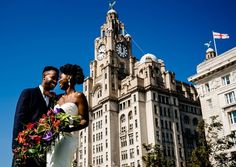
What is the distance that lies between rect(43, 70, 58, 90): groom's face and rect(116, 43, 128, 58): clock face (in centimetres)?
8278

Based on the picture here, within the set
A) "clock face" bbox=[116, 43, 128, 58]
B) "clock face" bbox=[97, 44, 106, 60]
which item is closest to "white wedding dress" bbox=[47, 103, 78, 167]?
"clock face" bbox=[116, 43, 128, 58]

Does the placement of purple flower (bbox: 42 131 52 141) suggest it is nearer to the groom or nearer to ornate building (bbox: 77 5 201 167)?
the groom

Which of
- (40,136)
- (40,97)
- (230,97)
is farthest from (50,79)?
(230,97)

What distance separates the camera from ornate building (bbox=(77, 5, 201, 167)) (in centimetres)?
7050

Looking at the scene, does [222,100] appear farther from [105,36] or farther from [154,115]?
[105,36]

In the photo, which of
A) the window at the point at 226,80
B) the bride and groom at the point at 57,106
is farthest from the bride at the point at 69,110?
the window at the point at 226,80

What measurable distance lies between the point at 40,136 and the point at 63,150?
0.59 meters

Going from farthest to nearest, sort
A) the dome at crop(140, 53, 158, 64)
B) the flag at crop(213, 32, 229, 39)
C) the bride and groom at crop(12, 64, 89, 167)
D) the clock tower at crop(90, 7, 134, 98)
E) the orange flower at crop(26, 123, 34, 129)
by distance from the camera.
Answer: the dome at crop(140, 53, 158, 64) < the clock tower at crop(90, 7, 134, 98) < the flag at crop(213, 32, 229, 39) < the bride and groom at crop(12, 64, 89, 167) < the orange flower at crop(26, 123, 34, 129)

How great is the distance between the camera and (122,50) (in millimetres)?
91500

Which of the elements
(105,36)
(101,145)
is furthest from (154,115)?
(105,36)

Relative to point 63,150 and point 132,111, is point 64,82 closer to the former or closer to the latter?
point 63,150

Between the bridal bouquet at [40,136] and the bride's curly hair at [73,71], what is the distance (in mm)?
1351

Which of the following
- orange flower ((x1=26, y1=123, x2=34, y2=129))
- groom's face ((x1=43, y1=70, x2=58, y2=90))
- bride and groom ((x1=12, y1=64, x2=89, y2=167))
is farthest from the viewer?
groom's face ((x1=43, y1=70, x2=58, y2=90))

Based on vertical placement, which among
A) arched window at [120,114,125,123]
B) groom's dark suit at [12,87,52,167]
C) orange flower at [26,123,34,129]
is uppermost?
arched window at [120,114,125,123]
